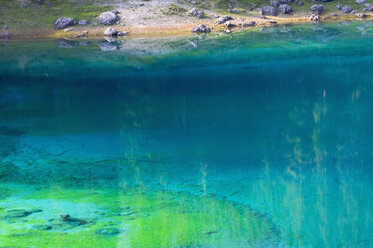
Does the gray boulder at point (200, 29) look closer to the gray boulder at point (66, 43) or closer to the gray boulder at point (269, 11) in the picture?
the gray boulder at point (269, 11)

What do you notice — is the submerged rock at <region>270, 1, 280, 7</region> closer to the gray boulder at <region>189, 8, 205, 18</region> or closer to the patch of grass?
the gray boulder at <region>189, 8, 205, 18</region>

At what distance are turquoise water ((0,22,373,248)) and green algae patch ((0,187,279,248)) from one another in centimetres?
4

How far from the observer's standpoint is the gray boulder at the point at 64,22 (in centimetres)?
3638

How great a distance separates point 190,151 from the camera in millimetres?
13586

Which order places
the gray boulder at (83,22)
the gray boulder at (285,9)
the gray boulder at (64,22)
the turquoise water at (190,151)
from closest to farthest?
the turquoise water at (190,151) < the gray boulder at (64,22) < the gray boulder at (83,22) < the gray boulder at (285,9)

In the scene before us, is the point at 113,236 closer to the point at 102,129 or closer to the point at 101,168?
the point at 101,168

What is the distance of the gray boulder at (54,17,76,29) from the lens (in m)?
36.4

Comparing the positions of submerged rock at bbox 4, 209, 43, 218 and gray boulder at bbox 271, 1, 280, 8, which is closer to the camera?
submerged rock at bbox 4, 209, 43, 218

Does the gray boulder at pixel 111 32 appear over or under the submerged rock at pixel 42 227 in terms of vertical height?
over

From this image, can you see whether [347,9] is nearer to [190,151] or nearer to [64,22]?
[64,22]

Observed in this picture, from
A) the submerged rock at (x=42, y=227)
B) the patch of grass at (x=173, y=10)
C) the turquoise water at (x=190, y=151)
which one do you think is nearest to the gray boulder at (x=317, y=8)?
the patch of grass at (x=173, y=10)

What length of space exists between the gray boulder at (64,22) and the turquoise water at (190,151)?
34.8ft

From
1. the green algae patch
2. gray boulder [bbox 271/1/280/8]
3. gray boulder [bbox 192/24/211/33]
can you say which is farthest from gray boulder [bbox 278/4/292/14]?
the green algae patch

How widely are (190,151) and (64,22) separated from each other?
87.9 ft
